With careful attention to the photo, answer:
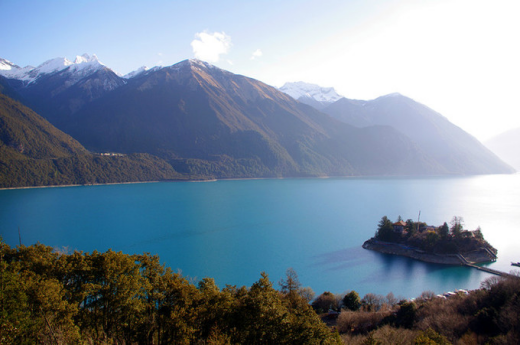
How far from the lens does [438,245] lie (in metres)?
40.1

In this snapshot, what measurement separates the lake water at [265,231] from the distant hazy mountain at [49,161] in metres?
25.9

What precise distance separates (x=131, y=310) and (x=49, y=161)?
126188mm

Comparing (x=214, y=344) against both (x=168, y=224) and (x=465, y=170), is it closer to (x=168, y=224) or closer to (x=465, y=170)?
(x=168, y=224)

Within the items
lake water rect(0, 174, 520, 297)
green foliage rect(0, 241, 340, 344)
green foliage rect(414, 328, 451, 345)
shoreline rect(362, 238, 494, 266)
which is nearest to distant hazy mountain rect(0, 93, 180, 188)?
lake water rect(0, 174, 520, 297)

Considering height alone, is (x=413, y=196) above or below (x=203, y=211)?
above

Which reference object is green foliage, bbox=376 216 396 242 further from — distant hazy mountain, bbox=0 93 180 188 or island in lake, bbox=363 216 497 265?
distant hazy mountain, bbox=0 93 180 188

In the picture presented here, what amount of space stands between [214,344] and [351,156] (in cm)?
18830

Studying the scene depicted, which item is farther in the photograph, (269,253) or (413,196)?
(413,196)

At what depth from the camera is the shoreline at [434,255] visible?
3828 centimetres

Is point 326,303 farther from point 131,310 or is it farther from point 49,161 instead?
point 49,161

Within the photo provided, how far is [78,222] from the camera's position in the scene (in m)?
54.0

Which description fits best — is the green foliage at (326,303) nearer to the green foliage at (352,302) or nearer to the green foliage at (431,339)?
the green foliage at (352,302)

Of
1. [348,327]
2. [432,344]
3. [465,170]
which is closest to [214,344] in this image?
[432,344]

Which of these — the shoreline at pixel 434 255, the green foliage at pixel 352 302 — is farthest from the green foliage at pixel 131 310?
the shoreline at pixel 434 255
